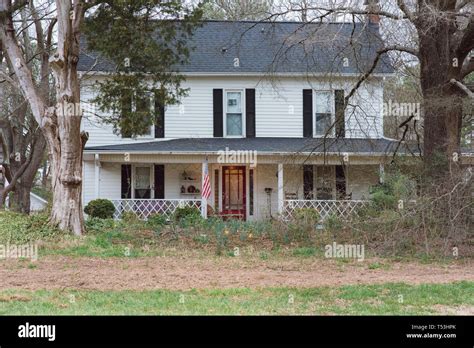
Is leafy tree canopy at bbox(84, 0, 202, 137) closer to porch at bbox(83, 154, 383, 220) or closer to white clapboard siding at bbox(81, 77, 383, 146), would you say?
white clapboard siding at bbox(81, 77, 383, 146)

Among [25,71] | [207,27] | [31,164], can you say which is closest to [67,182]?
A: [25,71]

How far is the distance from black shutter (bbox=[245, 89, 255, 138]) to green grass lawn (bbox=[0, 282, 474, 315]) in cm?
1367

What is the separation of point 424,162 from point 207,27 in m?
12.6

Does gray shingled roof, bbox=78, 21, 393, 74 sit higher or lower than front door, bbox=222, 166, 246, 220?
higher

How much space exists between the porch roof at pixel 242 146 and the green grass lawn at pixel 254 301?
10481 mm

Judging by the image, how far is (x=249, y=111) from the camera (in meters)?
22.3

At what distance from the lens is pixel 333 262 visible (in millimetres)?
12359

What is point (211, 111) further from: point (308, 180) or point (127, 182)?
point (308, 180)

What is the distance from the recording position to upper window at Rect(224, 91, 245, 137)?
73.3 feet

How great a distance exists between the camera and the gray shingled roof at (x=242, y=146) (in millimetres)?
20031
